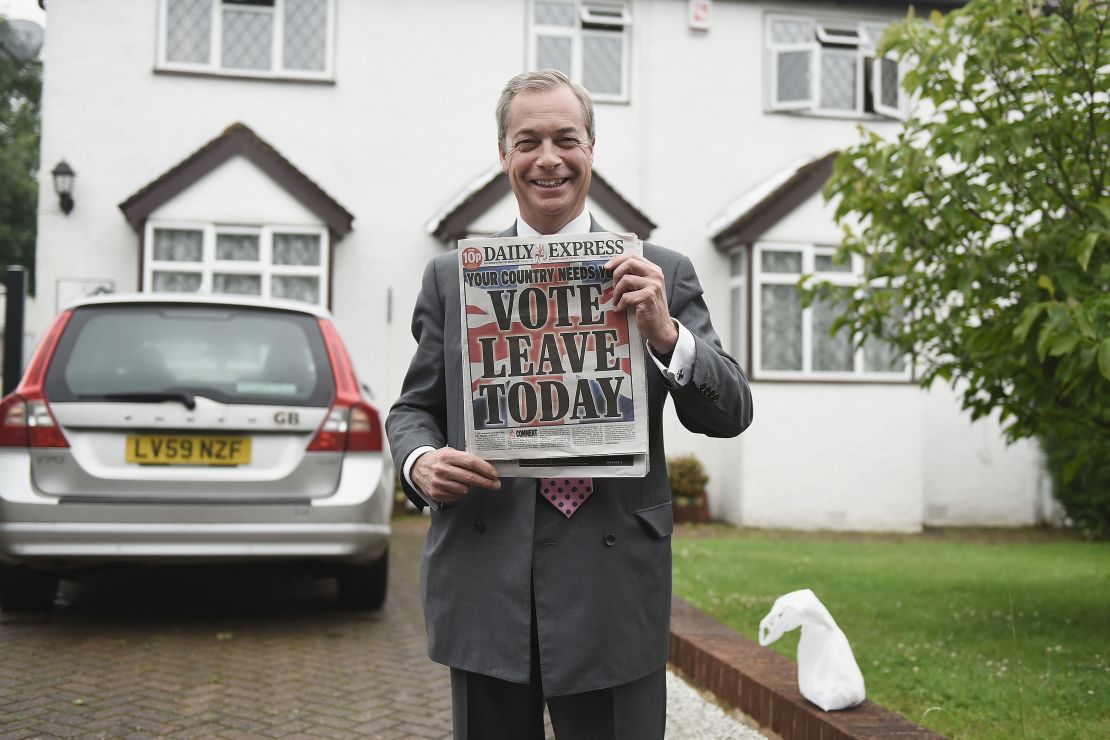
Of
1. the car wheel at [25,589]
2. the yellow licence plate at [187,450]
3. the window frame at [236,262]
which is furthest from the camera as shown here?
the window frame at [236,262]

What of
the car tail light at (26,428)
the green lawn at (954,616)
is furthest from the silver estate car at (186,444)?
the green lawn at (954,616)

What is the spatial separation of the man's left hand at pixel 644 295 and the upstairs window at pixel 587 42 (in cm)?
1241

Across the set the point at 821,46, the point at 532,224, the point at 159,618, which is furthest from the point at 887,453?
the point at 532,224

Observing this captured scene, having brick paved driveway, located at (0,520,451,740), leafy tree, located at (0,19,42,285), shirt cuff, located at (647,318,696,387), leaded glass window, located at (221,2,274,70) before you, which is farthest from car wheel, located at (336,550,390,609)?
leafy tree, located at (0,19,42,285)

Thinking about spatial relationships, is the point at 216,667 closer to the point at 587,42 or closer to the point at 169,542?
the point at 169,542

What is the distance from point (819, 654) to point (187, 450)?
3341 mm

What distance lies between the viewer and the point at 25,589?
233 inches

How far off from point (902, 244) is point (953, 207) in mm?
394

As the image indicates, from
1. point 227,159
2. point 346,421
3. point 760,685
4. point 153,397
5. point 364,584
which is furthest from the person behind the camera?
point 227,159

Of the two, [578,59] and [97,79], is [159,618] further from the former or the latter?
[578,59]

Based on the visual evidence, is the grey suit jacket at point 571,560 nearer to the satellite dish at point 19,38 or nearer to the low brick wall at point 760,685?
the low brick wall at point 760,685

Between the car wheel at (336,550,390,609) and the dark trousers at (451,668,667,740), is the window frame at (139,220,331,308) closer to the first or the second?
the car wheel at (336,550,390,609)

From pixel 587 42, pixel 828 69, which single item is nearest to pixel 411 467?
pixel 587 42

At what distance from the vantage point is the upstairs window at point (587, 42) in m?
13.9
